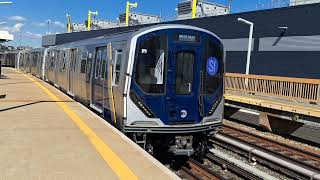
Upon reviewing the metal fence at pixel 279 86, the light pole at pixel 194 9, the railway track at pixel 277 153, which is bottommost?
the railway track at pixel 277 153

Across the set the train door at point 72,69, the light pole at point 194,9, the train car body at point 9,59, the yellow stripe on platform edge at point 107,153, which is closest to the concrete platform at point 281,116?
the train door at point 72,69

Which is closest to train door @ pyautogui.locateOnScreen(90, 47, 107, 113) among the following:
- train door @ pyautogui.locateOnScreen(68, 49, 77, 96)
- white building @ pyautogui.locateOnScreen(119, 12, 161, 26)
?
train door @ pyautogui.locateOnScreen(68, 49, 77, 96)

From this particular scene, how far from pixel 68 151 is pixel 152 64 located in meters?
2.73

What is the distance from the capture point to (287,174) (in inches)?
370

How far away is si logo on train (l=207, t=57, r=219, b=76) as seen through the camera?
9688 mm

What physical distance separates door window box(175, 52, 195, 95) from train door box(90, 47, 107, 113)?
2.69m

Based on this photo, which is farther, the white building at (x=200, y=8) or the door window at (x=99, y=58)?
the white building at (x=200, y=8)

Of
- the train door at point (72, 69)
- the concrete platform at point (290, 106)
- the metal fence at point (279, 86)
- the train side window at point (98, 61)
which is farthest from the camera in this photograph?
the train door at point (72, 69)

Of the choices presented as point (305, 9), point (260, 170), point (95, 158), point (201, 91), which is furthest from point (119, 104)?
point (305, 9)

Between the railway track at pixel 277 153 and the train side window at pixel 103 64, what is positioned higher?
the train side window at pixel 103 64

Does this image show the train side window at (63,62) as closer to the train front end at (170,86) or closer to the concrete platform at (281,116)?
the concrete platform at (281,116)

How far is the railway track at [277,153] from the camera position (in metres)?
9.27

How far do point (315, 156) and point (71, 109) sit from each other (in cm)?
692

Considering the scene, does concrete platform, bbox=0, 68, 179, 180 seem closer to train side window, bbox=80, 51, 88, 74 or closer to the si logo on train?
the si logo on train
